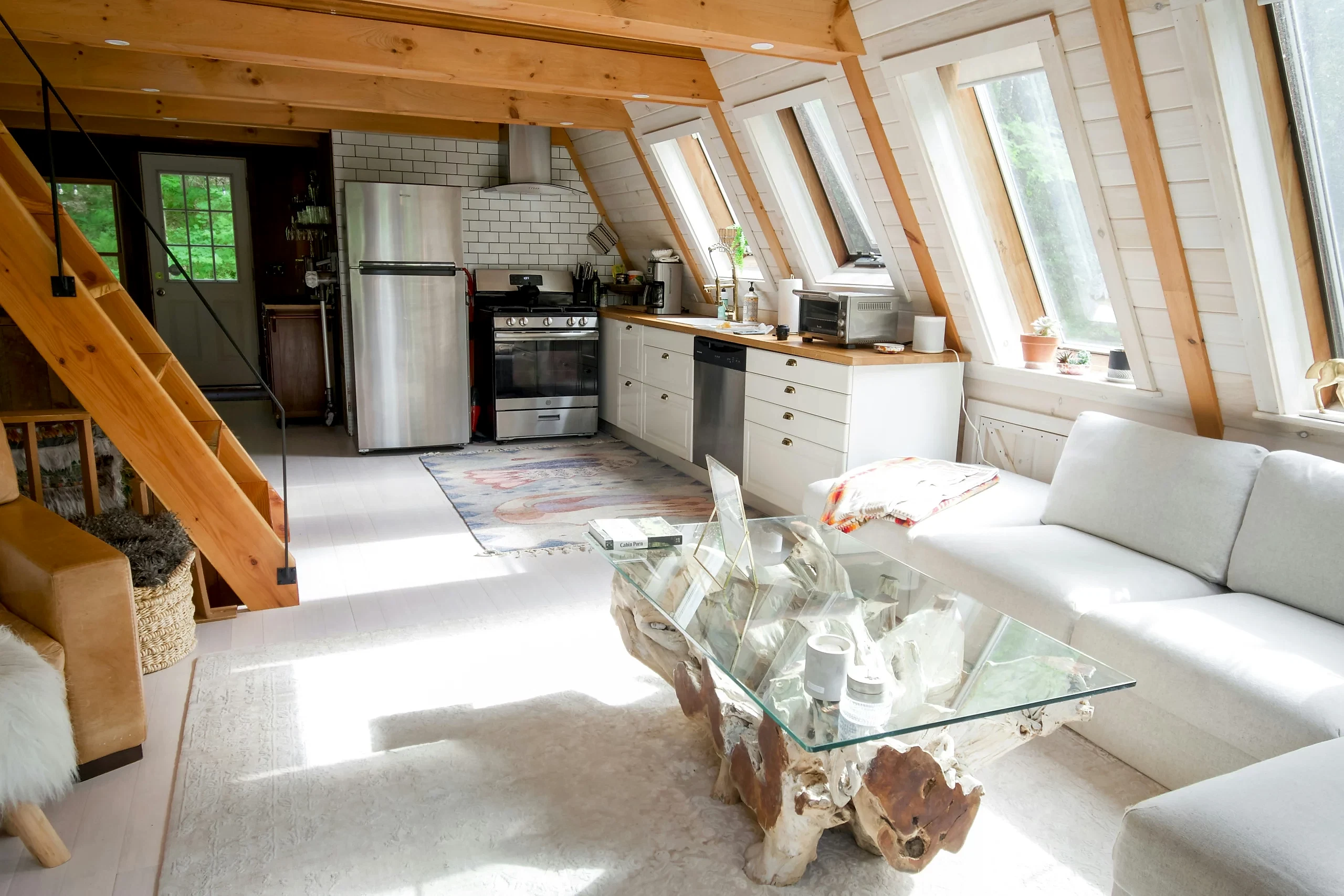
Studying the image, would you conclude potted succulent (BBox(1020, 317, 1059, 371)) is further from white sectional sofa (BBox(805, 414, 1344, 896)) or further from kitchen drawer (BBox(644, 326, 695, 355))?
kitchen drawer (BBox(644, 326, 695, 355))

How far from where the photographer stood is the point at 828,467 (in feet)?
13.7

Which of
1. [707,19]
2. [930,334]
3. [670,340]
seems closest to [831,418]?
[930,334]

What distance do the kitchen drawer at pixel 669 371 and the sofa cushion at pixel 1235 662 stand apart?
3255mm

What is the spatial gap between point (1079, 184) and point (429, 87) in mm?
3941

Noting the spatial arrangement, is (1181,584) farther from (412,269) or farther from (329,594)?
(412,269)

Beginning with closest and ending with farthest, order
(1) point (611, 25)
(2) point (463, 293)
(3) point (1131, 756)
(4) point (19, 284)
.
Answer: (3) point (1131, 756)
(4) point (19, 284)
(1) point (611, 25)
(2) point (463, 293)

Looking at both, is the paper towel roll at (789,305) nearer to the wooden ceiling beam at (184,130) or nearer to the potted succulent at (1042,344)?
the potted succulent at (1042,344)

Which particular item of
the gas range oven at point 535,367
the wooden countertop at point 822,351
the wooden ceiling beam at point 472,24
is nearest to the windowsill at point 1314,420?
the wooden countertop at point 822,351

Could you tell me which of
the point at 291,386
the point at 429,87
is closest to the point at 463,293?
the point at 429,87

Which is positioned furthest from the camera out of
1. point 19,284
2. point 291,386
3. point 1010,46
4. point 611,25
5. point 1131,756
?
point 291,386

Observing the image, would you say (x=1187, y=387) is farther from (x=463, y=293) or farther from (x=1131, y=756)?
(x=463, y=293)

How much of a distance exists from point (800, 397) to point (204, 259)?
22.7 feet

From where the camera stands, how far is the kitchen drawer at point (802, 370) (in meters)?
4.03

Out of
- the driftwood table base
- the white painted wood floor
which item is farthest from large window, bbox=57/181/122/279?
the driftwood table base
